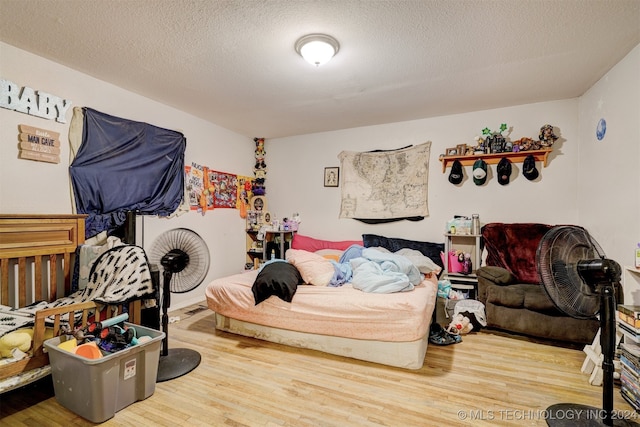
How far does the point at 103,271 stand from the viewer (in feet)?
6.98

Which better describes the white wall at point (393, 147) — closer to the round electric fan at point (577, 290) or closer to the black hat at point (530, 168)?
the black hat at point (530, 168)

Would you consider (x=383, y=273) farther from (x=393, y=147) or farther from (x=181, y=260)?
(x=393, y=147)

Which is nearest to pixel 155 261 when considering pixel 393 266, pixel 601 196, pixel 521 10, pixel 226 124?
pixel 226 124

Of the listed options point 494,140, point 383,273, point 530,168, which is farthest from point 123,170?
point 530,168

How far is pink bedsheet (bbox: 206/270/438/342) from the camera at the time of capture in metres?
2.12

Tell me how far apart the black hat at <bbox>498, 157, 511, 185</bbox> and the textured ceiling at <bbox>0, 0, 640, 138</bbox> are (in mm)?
649

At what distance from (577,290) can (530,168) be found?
2003 millimetres

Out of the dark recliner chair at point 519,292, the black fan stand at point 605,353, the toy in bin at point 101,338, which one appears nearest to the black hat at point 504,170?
the dark recliner chair at point 519,292

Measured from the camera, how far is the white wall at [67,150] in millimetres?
2123

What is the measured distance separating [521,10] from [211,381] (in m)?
3.03

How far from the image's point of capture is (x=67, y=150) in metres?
2.43

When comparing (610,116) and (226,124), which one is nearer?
(610,116)

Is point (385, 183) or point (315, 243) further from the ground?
point (385, 183)

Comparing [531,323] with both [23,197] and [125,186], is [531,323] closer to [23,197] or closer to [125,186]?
[125,186]
